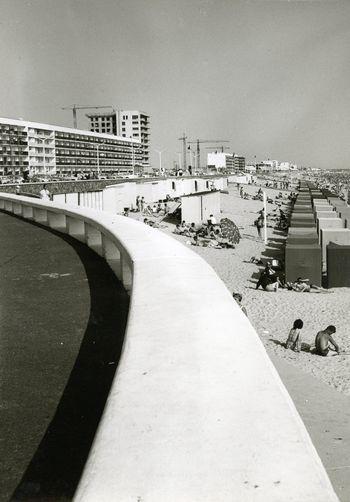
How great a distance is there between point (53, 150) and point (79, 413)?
10423 cm

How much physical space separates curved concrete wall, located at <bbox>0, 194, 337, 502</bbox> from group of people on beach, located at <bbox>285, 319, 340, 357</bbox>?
10148 mm

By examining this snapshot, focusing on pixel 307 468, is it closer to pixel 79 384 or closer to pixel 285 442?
pixel 285 442

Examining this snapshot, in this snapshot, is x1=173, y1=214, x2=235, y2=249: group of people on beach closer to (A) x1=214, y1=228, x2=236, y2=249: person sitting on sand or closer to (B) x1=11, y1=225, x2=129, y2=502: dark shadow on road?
(A) x1=214, y1=228, x2=236, y2=249: person sitting on sand

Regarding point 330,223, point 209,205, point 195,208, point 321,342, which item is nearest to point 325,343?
point 321,342

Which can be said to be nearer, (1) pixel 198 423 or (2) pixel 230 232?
(1) pixel 198 423

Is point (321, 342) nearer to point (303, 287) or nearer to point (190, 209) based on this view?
point (303, 287)

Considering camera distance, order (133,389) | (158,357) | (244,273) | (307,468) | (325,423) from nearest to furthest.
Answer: (307,468), (133,389), (158,357), (325,423), (244,273)


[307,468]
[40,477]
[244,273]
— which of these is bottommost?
[244,273]

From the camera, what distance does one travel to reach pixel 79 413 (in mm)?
2672

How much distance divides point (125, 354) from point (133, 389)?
37 cm

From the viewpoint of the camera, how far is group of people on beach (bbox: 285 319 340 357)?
12.6 metres

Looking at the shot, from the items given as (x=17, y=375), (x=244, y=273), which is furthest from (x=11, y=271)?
(x=244, y=273)

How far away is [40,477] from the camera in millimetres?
2119

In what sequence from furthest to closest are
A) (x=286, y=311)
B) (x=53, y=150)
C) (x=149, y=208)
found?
(x=53, y=150), (x=149, y=208), (x=286, y=311)
